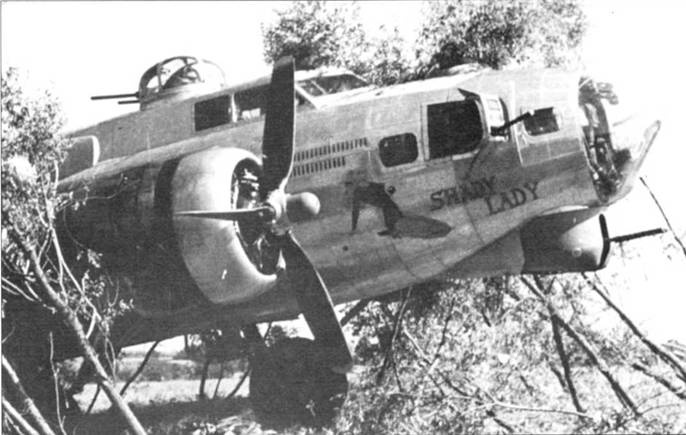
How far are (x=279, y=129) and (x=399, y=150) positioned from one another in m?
1.03

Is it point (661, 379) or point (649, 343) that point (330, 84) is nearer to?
point (649, 343)

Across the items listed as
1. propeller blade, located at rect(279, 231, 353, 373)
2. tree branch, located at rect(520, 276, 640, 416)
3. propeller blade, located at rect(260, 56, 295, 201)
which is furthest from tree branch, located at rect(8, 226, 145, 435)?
tree branch, located at rect(520, 276, 640, 416)

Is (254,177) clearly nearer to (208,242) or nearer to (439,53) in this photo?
(208,242)

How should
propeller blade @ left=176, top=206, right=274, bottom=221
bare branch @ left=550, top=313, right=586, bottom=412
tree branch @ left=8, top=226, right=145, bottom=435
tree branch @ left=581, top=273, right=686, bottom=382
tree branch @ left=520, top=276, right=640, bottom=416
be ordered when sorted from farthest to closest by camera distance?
bare branch @ left=550, top=313, right=586, bottom=412
tree branch @ left=520, top=276, right=640, bottom=416
tree branch @ left=581, top=273, right=686, bottom=382
tree branch @ left=8, top=226, right=145, bottom=435
propeller blade @ left=176, top=206, right=274, bottom=221

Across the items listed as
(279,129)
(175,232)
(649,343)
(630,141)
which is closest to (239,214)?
(175,232)

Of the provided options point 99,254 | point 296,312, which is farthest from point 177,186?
point 296,312

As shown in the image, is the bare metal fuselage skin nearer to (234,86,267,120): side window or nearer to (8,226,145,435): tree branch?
(234,86,267,120): side window

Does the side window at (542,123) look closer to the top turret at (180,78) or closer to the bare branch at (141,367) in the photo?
the top turret at (180,78)

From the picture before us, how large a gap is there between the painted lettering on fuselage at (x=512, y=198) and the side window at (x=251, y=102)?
7.61 feet

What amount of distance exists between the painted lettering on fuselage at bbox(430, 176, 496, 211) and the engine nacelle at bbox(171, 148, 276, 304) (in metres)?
1.56

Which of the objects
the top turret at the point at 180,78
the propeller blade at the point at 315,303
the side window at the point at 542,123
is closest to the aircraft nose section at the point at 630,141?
the side window at the point at 542,123

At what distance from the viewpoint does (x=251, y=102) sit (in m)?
7.87

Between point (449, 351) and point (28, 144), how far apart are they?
4.55 m

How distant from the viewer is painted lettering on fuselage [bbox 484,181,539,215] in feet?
22.3
